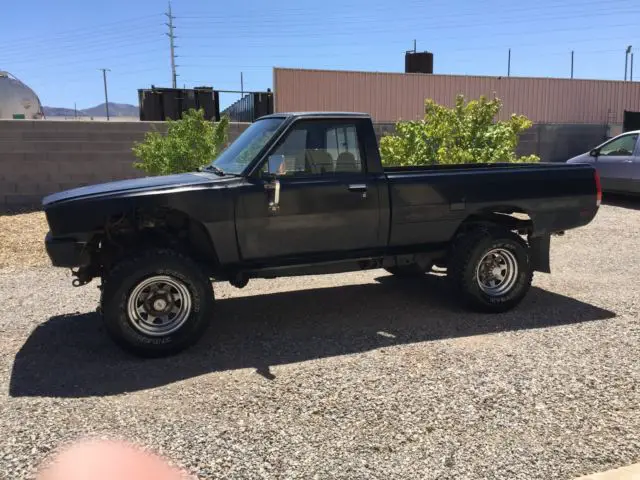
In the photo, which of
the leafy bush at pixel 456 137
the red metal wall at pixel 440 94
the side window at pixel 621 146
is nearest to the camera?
the leafy bush at pixel 456 137

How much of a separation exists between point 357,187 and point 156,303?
80.4 inches

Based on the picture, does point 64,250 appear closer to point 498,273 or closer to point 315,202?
point 315,202

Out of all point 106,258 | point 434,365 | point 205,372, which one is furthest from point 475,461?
point 106,258

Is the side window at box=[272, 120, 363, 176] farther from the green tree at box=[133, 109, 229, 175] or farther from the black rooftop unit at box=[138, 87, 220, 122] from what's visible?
the black rooftop unit at box=[138, 87, 220, 122]

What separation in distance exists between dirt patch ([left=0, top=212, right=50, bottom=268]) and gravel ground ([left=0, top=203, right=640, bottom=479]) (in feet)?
6.26

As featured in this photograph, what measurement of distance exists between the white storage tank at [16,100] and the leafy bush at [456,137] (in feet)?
48.0

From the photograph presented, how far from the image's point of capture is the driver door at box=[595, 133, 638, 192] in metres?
13.0

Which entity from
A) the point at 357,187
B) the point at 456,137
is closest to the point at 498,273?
the point at 357,187

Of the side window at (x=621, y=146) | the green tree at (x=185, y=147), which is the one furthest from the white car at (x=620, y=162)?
the green tree at (x=185, y=147)

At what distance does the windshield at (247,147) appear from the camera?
5.29m

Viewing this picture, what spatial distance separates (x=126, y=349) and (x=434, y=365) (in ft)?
8.14

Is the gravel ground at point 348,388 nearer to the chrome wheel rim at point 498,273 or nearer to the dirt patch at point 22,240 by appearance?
the chrome wheel rim at point 498,273

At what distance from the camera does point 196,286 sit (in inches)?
190

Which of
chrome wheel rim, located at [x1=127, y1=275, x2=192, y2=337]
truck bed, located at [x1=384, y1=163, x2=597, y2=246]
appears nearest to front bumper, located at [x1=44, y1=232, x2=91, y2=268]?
chrome wheel rim, located at [x1=127, y1=275, x2=192, y2=337]
